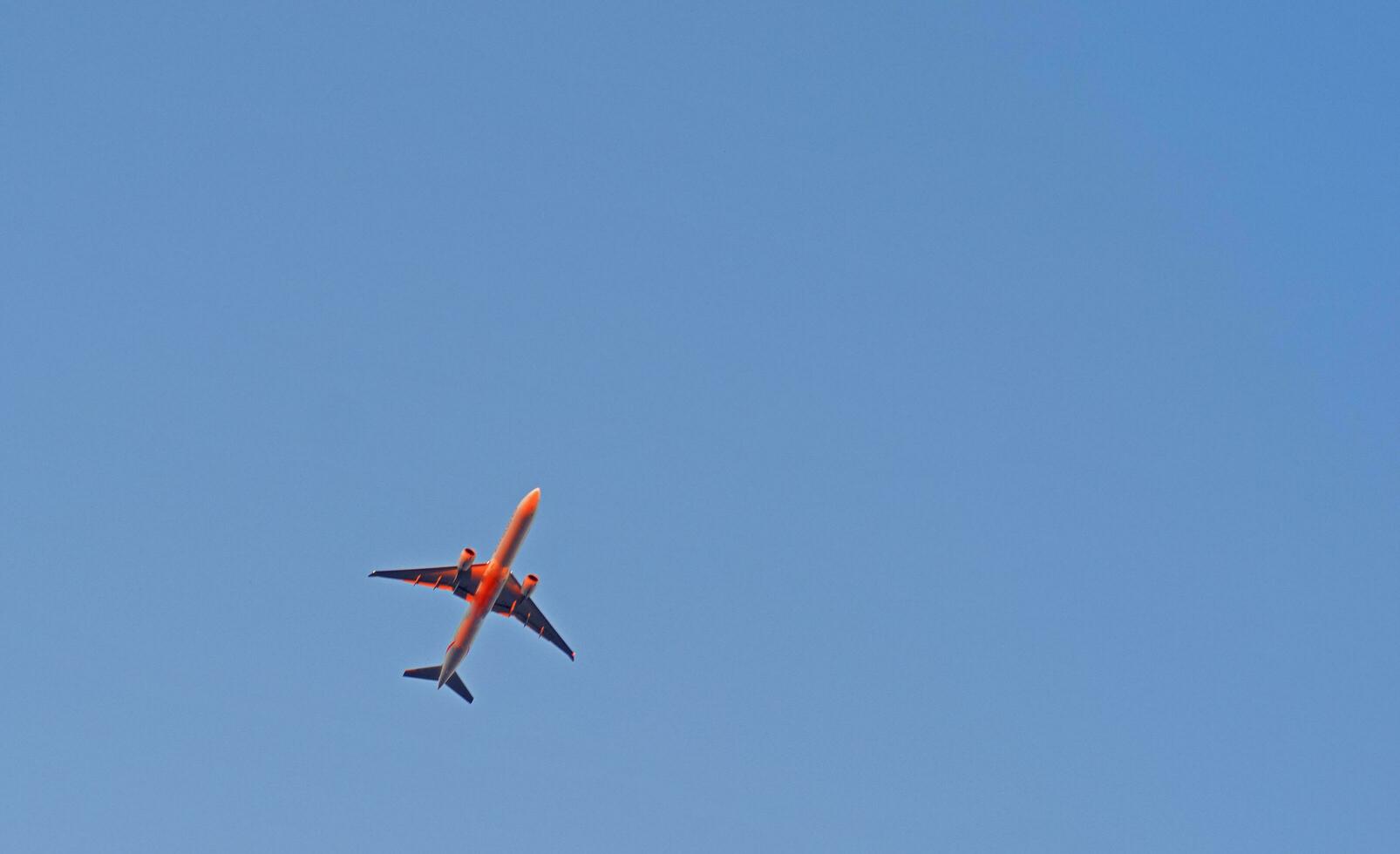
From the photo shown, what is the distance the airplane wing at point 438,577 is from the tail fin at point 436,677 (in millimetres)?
9186

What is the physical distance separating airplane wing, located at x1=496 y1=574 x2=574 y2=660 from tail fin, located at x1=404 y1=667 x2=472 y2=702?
8.16 metres

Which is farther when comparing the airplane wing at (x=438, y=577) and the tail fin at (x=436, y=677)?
the tail fin at (x=436, y=677)

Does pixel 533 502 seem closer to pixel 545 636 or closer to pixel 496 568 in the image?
pixel 496 568

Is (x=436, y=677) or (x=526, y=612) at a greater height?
(x=526, y=612)

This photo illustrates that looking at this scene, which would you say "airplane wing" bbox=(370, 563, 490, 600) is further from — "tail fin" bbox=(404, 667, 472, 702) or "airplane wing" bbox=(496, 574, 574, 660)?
"tail fin" bbox=(404, 667, 472, 702)

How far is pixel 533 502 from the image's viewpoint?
6555 inches

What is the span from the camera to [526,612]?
18088 centimetres

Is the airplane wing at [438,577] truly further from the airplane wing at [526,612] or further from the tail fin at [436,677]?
the tail fin at [436,677]

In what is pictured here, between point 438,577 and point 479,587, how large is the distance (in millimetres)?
6149

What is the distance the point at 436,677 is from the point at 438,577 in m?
12.0

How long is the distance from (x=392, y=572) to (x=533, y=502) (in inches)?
747

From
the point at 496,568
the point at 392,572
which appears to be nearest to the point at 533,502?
the point at 496,568

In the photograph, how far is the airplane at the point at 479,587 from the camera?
168 m

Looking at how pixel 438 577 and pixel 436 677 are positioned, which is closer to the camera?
pixel 438 577
